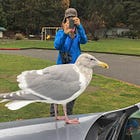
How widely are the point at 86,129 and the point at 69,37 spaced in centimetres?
237

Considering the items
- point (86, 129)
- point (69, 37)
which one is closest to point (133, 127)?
point (86, 129)

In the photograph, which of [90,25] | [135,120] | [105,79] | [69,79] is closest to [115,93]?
[105,79]

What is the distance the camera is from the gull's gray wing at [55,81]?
11.9 ft

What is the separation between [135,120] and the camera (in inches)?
117

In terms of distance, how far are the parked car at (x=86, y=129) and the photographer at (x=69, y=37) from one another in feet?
6.31

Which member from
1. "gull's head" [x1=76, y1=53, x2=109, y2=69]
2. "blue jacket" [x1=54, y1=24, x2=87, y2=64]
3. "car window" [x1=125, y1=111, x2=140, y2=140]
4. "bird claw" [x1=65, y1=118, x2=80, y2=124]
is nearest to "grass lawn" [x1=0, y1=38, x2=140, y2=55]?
"blue jacket" [x1=54, y1=24, x2=87, y2=64]

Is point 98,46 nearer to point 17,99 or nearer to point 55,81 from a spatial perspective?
point 55,81

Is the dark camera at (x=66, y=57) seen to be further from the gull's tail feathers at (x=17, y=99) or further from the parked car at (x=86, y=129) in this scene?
the parked car at (x=86, y=129)

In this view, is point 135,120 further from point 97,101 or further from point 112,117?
point 97,101

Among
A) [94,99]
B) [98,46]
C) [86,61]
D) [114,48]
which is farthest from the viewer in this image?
[98,46]

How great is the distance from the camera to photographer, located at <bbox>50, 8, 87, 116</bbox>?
A: 5027mm

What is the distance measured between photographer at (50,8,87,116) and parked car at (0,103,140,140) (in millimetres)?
1923

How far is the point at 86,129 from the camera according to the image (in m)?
3.05

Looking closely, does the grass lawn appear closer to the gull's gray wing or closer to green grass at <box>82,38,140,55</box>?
green grass at <box>82,38,140,55</box>
